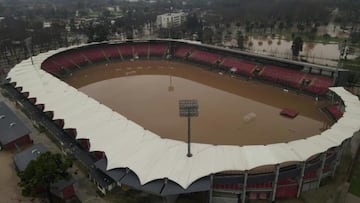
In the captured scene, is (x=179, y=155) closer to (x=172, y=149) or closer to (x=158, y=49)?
(x=172, y=149)

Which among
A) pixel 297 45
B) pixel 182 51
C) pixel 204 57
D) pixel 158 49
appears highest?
pixel 297 45

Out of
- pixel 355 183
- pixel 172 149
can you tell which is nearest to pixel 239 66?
pixel 355 183

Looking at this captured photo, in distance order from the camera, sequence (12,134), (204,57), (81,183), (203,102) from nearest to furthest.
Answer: (81,183), (12,134), (203,102), (204,57)

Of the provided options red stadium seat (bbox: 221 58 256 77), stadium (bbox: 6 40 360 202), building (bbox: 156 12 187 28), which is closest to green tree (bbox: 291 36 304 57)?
red stadium seat (bbox: 221 58 256 77)

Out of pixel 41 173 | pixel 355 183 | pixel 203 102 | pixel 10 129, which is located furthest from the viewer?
pixel 203 102

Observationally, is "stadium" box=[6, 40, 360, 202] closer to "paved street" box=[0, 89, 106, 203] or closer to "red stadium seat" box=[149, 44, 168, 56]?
"paved street" box=[0, 89, 106, 203]

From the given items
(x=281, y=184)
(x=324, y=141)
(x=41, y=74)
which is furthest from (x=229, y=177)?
(x=41, y=74)

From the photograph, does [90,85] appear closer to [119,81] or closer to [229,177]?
[119,81]
